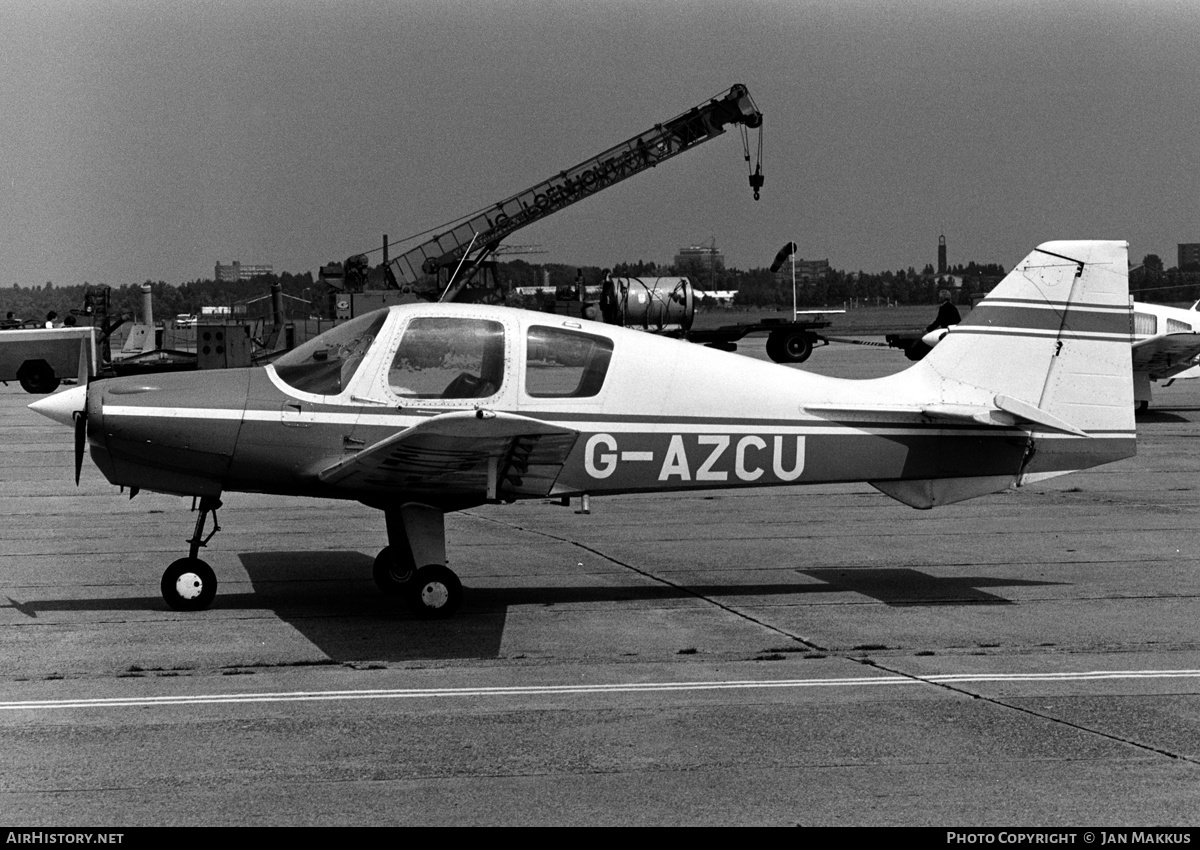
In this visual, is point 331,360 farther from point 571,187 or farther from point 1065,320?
point 571,187

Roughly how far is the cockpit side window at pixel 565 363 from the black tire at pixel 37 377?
82.2 feet

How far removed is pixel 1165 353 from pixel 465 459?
Answer: 56.9 ft

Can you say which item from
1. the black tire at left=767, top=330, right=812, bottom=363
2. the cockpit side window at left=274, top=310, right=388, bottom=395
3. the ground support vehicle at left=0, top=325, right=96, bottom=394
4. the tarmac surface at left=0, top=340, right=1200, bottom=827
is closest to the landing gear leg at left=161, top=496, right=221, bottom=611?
the tarmac surface at left=0, top=340, right=1200, bottom=827

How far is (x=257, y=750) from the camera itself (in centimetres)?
591

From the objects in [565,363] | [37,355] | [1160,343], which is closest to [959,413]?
[565,363]

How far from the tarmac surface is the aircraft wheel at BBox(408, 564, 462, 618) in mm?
139

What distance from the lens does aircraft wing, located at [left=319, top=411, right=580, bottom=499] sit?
7.82m

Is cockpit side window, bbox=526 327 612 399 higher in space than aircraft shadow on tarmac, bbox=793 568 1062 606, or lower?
higher

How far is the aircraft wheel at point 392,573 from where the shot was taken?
9383mm

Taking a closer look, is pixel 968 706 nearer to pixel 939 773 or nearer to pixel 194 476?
pixel 939 773

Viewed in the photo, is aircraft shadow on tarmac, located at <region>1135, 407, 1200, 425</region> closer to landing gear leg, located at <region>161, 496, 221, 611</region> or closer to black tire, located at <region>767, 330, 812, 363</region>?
black tire, located at <region>767, 330, 812, 363</region>

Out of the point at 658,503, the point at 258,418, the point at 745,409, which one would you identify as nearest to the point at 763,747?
the point at 745,409

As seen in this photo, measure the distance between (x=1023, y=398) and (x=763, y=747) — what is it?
440 cm

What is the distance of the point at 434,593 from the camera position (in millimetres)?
8648
